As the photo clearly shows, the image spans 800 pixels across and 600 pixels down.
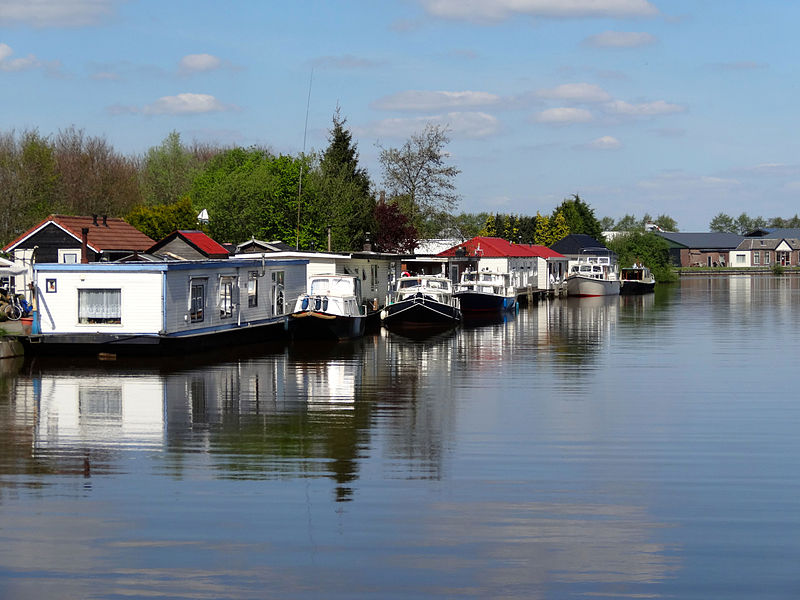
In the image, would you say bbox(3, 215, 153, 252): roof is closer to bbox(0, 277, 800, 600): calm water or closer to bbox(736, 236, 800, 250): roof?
bbox(0, 277, 800, 600): calm water

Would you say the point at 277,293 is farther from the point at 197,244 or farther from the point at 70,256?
the point at 70,256

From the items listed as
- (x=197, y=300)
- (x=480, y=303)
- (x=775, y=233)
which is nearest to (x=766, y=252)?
(x=775, y=233)

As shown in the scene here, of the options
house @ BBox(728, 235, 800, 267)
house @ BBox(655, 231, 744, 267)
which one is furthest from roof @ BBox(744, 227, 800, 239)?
house @ BBox(655, 231, 744, 267)

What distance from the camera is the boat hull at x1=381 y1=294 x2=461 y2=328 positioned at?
49844 mm

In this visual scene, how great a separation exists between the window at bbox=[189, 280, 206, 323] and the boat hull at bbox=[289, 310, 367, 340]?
5.57 metres

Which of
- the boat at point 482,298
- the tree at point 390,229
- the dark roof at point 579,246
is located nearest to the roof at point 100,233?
the boat at point 482,298

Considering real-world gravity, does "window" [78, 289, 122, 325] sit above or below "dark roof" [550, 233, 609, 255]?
below

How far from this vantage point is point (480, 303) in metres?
62.4

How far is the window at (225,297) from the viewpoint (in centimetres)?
3622

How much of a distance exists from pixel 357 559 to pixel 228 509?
8.85 ft

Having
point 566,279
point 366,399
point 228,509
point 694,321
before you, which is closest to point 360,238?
point 694,321

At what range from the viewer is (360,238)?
220ft

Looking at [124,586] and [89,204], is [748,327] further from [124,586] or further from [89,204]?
[89,204]

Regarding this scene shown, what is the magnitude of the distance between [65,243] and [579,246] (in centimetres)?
6957
